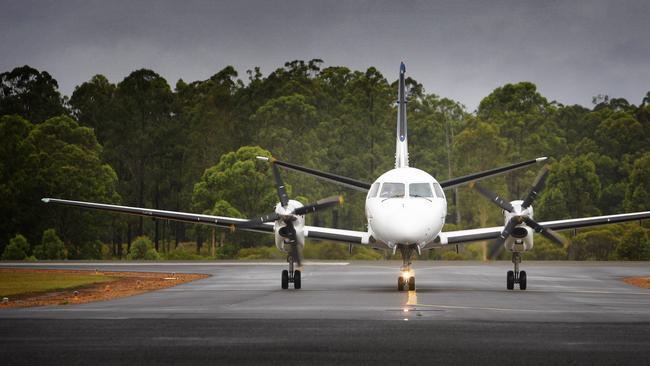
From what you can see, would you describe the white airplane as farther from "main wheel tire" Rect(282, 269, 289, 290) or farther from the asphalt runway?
the asphalt runway

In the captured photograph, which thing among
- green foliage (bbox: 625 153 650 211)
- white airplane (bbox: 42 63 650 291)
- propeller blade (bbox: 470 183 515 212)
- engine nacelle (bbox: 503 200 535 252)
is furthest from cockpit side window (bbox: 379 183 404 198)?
green foliage (bbox: 625 153 650 211)

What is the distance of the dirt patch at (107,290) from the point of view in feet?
84.6

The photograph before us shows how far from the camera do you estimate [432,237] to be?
2892 centimetres

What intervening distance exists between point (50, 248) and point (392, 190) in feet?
189

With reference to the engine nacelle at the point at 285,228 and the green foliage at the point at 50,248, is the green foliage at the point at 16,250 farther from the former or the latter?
the engine nacelle at the point at 285,228

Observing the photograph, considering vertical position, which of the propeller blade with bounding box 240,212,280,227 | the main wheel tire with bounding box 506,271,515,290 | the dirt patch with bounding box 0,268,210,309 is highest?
the propeller blade with bounding box 240,212,280,227

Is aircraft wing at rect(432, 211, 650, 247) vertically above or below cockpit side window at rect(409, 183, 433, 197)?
below

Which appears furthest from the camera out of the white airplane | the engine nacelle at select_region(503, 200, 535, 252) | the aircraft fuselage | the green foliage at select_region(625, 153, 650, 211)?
the green foliage at select_region(625, 153, 650, 211)

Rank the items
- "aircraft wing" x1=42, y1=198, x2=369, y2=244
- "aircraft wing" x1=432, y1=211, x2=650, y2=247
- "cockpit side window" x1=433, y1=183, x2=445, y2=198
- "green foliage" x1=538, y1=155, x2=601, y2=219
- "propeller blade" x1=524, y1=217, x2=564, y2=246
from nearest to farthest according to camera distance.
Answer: "cockpit side window" x1=433, y1=183, x2=445, y2=198, "propeller blade" x1=524, y1=217, x2=564, y2=246, "aircraft wing" x1=432, y1=211, x2=650, y2=247, "aircraft wing" x1=42, y1=198, x2=369, y2=244, "green foliage" x1=538, y1=155, x2=601, y2=219

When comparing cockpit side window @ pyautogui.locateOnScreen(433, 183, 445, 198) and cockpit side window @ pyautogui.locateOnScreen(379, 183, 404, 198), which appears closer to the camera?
cockpit side window @ pyautogui.locateOnScreen(379, 183, 404, 198)

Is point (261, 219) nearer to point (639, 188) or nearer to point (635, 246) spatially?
point (635, 246)

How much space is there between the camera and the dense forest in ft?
288

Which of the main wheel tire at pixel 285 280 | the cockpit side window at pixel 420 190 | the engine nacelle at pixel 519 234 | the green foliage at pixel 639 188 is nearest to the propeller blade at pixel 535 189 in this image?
the engine nacelle at pixel 519 234

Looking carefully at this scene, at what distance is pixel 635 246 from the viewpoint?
238 feet
